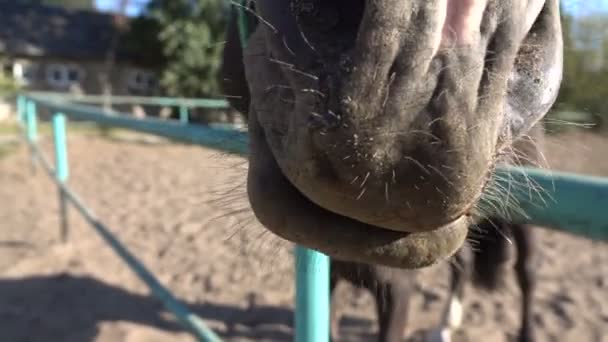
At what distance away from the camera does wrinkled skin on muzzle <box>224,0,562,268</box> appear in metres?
0.58

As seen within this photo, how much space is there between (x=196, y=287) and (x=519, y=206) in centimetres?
281

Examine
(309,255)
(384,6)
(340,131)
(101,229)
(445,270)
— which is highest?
(384,6)

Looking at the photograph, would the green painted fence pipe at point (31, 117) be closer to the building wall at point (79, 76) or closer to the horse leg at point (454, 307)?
the horse leg at point (454, 307)

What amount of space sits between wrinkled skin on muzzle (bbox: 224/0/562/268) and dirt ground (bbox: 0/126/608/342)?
0.96 m

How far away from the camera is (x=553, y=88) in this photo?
0.74m

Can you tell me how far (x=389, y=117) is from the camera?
580mm

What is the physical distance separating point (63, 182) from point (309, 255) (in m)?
3.28

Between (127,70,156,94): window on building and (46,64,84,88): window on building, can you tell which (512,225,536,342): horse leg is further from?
(46,64,84,88): window on building

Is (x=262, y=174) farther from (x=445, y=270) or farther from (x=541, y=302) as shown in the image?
(x=445, y=270)

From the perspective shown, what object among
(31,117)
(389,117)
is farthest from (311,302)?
(31,117)

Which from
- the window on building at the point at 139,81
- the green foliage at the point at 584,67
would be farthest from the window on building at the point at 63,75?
the green foliage at the point at 584,67

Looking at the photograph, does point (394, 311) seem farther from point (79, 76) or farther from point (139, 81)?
point (79, 76)

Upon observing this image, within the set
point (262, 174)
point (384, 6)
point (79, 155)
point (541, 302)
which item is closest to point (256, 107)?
point (262, 174)

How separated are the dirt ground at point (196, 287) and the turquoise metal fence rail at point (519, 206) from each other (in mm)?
228
